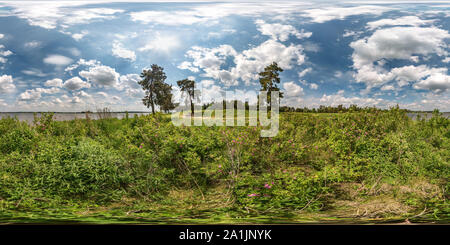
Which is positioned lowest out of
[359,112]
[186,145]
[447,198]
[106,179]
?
[447,198]

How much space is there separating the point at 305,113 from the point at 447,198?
8.10 ft

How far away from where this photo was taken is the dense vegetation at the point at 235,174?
8.65 ft

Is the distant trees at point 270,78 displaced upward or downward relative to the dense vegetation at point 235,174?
upward

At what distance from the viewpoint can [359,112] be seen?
428 centimetres

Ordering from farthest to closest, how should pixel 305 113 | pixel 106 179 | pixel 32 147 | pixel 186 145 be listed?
pixel 305 113
pixel 32 147
pixel 186 145
pixel 106 179

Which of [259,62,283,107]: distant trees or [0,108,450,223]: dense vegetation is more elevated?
[259,62,283,107]: distant trees

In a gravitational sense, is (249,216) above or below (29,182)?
below

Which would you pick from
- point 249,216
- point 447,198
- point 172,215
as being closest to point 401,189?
point 447,198

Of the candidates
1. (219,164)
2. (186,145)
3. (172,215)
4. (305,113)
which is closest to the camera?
(172,215)

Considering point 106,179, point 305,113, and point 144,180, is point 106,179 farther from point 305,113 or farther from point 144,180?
point 305,113

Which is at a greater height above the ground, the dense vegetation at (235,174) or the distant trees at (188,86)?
the distant trees at (188,86)

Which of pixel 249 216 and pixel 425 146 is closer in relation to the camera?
pixel 249 216

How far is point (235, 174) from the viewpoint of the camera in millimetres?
3352

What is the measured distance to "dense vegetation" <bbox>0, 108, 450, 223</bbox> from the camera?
2637mm
